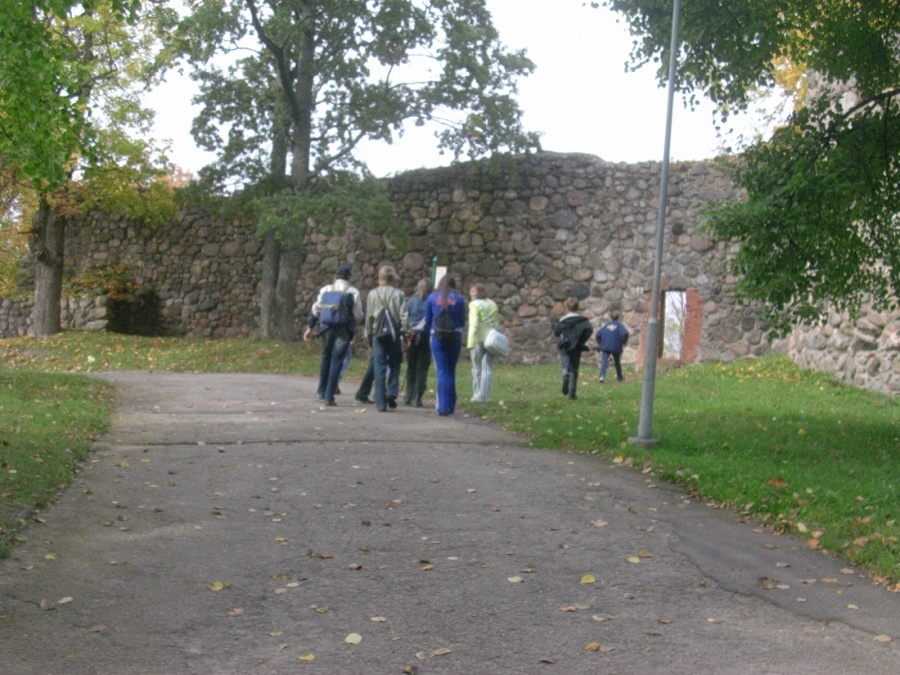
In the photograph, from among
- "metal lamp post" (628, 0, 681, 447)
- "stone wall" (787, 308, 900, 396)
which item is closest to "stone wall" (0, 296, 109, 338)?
"stone wall" (787, 308, 900, 396)

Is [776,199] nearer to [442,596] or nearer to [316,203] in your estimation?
[442,596]

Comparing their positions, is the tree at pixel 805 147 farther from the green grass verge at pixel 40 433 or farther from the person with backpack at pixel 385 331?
the green grass verge at pixel 40 433

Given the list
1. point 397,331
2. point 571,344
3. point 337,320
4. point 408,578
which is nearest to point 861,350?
point 571,344

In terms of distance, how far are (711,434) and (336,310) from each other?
4.93 metres

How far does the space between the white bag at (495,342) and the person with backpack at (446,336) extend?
1.04m

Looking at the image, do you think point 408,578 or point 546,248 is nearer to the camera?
point 408,578

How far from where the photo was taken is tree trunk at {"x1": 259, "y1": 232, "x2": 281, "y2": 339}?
82.9 feet

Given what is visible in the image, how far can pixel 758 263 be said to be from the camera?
10094 millimetres

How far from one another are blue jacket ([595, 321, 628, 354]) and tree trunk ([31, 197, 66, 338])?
13498mm

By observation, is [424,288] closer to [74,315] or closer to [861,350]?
[861,350]

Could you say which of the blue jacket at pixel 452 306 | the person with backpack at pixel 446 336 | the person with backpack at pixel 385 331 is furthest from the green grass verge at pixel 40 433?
the blue jacket at pixel 452 306

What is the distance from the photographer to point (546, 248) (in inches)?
1034

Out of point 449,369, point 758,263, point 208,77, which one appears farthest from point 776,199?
point 208,77

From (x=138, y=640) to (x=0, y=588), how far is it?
1.06 meters
